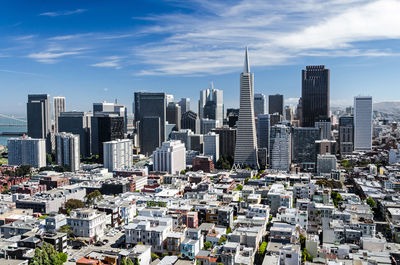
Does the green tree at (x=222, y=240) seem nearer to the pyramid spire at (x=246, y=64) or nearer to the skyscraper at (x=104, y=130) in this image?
the pyramid spire at (x=246, y=64)

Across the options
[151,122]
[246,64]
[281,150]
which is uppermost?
[246,64]

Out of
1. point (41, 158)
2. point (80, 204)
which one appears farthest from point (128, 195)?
point (41, 158)

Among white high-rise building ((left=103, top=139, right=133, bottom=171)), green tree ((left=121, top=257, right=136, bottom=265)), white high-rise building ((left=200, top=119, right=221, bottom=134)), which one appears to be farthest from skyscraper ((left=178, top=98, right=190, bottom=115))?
green tree ((left=121, top=257, right=136, bottom=265))

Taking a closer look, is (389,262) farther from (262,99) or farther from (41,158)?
(262,99)

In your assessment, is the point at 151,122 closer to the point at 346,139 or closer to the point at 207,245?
the point at 346,139

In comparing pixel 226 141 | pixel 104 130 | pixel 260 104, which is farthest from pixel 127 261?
pixel 260 104

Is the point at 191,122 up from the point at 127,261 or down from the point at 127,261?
up

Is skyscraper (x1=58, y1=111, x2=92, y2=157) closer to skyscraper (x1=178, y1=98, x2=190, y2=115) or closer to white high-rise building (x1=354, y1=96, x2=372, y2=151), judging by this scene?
skyscraper (x1=178, y1=98, x2=190, y2=115)

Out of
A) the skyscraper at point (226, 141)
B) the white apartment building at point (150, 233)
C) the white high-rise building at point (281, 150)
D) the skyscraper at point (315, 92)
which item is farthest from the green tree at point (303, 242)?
the skyscraper at point (315, 92)
